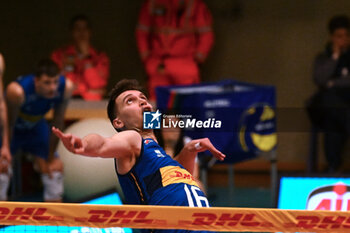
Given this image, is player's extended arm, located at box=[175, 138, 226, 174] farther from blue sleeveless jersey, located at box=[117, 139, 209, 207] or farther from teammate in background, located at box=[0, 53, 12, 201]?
teammate in background, located at box=[0, 53, 12, 201]

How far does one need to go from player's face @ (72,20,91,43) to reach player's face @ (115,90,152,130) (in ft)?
19.5

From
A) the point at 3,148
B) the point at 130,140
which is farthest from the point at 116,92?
the point at 3,148

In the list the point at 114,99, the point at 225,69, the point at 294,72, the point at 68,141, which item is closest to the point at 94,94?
the point at 225,69

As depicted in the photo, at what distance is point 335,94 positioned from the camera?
8492 mm

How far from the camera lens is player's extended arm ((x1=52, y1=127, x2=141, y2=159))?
9.20 ft

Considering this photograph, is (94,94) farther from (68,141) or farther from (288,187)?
(68,141)

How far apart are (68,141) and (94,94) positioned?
263 inches

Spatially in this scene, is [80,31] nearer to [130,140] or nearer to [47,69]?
[47,69]

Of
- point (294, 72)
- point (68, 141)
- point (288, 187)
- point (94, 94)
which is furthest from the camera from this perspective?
point (294, 72)

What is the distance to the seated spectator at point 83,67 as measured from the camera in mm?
9383

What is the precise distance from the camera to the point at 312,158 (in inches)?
350


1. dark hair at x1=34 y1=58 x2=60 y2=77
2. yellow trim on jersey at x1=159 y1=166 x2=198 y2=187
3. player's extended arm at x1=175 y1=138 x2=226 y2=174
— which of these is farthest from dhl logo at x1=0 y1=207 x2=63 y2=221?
dark hair at x1=34 y1=58 x2=60 y2=77

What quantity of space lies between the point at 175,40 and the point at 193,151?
6.00m

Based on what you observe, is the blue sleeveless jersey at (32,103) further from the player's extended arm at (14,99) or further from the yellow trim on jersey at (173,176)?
the yellow trim on jersey at (173,176)
